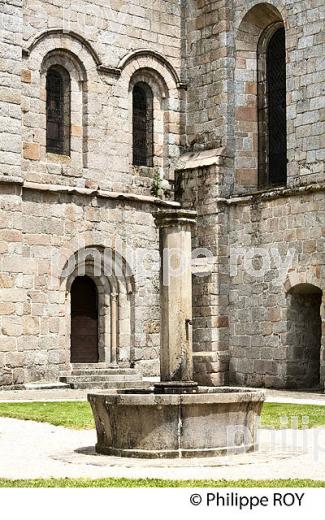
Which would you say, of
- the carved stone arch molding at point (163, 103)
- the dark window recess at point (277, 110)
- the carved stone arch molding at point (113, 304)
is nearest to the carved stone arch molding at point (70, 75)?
the carved stone arch molding at point (163, 103)

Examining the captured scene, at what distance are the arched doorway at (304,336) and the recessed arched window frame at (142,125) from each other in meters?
4.18

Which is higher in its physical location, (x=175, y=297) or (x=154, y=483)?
(x=175, y=297)

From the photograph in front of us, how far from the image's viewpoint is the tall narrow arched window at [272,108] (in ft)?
63.4

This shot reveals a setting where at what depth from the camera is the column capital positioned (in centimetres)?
986

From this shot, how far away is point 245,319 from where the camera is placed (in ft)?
62.3

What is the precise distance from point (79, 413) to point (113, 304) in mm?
6157

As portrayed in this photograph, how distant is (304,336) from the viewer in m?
18.3

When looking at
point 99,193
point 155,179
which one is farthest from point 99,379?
point 155,179

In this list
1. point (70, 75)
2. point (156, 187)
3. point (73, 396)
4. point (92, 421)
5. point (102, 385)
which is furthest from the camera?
point (156, 187)

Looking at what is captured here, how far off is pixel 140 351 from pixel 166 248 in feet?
30.8

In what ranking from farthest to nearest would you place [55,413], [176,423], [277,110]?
[277,110] < [55,413] < [176,423]

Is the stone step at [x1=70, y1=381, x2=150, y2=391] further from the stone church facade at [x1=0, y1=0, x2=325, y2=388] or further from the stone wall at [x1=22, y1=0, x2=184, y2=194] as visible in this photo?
the stone wall at [x1=22, y1=0, x2=184, y2=194]

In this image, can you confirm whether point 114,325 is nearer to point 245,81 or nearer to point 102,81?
point 102,81

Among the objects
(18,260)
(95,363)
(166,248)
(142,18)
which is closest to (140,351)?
(95,363)
